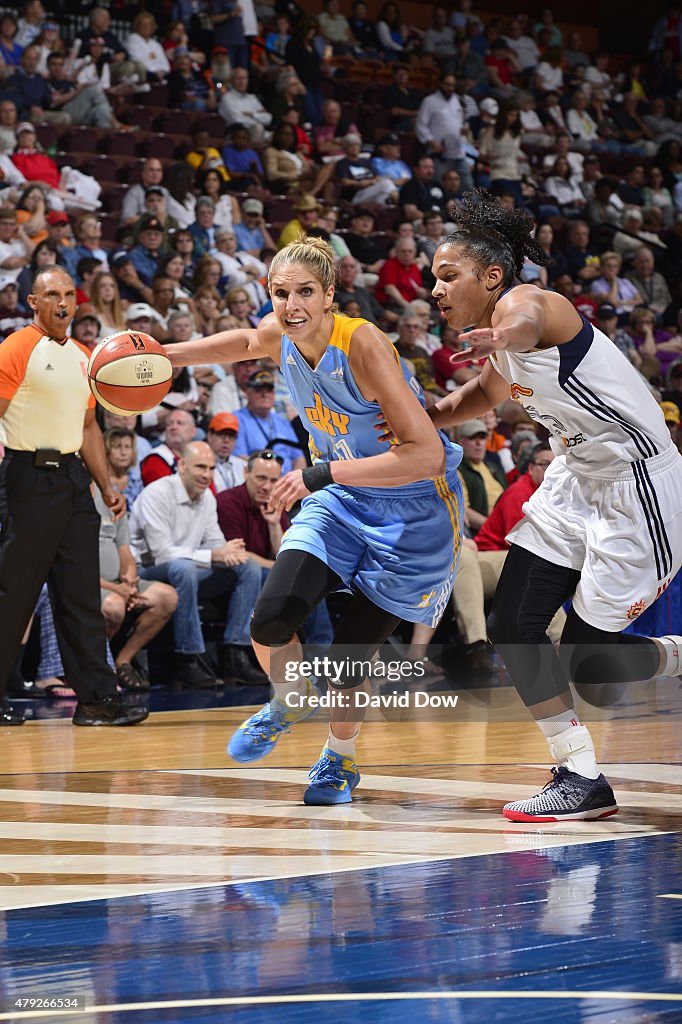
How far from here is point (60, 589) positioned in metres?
6.59

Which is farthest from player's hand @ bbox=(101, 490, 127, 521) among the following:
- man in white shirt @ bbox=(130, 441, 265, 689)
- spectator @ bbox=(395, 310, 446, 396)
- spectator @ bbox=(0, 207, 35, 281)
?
spectator @ bbox=(395, 310, 446, 396)

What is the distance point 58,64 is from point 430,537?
370 inches

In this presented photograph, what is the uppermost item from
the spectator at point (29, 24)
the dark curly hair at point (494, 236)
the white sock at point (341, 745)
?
the dark curly hair at point (494, 236)

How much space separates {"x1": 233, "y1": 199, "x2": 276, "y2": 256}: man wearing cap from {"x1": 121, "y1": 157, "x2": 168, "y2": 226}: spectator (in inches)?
34.3

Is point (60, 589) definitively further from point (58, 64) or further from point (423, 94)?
point (423, 94)

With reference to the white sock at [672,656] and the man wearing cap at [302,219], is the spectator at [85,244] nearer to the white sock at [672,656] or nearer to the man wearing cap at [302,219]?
the man wearing cap at [302,219]

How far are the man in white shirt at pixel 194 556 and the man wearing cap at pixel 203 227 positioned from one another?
378cm

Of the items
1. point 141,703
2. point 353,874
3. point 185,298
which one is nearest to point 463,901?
point 353,874

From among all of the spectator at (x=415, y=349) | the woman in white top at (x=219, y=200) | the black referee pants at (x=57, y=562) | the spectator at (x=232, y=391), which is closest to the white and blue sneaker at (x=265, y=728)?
the black referee pants at (x=57, y=562)

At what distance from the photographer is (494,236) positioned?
169 inches

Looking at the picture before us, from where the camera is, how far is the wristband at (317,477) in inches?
162

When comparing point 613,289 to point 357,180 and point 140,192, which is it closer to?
point 357,180

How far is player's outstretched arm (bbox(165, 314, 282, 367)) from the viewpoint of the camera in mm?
4660

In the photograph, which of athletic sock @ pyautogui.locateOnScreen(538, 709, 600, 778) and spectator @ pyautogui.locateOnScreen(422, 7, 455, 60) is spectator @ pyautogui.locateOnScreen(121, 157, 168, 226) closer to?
spectator @ pyautogui.locateOnScreen(422, 7, 455, 60)
